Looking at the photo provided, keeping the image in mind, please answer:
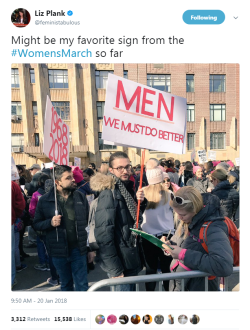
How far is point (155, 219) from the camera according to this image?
2518 millimetres

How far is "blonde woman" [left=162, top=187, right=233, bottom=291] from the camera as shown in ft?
4.10

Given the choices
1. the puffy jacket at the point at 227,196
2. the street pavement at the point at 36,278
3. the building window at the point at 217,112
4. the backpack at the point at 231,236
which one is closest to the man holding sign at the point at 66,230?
the street pavement at the point at 36,278

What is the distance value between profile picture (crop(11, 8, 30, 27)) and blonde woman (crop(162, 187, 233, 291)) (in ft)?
5.39

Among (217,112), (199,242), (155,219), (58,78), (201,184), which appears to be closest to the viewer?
(199,242)

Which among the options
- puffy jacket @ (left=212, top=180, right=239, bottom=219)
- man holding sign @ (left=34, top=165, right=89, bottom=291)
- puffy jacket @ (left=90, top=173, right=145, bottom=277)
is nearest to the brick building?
puffy jacket @ (left=212, top=180, right=239, bottom=219)

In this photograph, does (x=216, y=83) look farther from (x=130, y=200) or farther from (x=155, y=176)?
(x=130, y=200)

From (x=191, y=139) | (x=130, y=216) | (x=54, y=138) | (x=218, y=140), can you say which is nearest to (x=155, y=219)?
(x=130, y=216)

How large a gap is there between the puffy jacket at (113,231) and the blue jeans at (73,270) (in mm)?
476

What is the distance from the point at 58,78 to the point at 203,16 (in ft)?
60.0

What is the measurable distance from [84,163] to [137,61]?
689 inches
